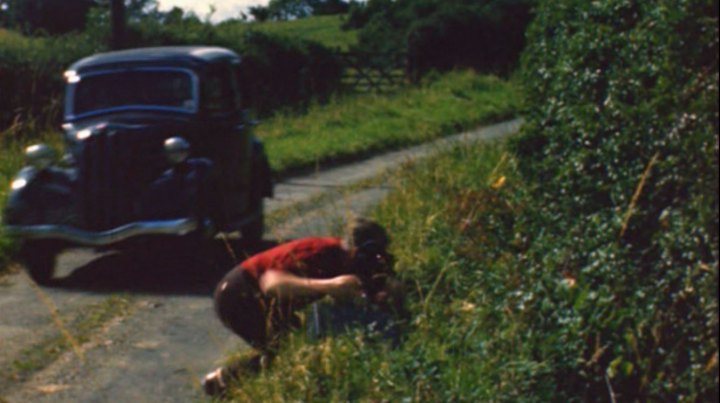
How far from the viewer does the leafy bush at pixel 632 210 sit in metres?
5.29

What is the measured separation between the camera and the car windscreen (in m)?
12.3

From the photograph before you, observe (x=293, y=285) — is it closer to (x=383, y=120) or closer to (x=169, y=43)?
(x=383, y=120)

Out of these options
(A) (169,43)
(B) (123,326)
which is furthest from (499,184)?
(A) (169,43)

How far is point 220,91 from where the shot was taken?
12.7m

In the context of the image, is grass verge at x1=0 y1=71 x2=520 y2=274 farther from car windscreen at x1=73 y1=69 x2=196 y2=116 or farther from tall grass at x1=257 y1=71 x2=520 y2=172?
car windscreen at x1=73 y1=69 x2=196 y2=116

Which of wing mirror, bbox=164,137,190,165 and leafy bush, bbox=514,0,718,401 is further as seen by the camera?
wing mirror, bbox=164,137,190,165

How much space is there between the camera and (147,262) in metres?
11.8

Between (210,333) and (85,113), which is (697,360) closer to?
(210,333)

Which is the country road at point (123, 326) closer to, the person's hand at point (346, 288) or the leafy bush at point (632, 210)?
the person's hand at point (346, 288)

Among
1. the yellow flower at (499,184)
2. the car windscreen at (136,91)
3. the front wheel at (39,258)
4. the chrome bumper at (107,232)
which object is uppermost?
the car windscreen at (136,91)

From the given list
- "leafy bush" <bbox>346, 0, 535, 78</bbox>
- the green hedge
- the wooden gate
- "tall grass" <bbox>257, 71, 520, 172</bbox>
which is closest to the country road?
the green hedge

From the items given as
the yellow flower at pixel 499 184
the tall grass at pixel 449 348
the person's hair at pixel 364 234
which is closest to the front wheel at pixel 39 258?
the tall grass at pixel 449 348

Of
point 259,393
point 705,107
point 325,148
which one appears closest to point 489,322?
point 259,393

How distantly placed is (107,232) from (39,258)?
569 mm
